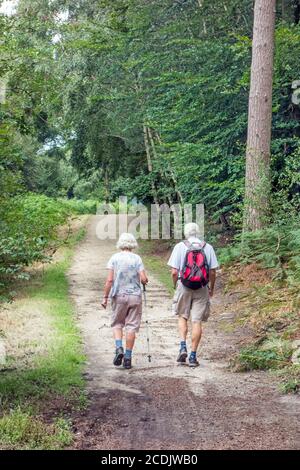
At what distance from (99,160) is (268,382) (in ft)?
78.2

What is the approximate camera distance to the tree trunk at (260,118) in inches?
536

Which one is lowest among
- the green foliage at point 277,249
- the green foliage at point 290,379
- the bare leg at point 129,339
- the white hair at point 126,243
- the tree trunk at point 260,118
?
the green foliage at point 290,379

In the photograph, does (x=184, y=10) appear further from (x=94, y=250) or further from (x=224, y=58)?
(x=94, y=250)

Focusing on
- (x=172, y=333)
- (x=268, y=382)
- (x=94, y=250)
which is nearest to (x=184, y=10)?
(x=94, y=250)

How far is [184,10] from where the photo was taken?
1959 centimetres

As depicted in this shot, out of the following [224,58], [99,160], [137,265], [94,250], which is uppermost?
[224,58]

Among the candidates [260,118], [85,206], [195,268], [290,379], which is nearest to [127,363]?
[195,268]

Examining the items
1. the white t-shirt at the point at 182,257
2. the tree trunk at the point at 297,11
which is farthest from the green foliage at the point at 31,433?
the tree trunk at the point at 297,11

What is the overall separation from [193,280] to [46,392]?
2523mm

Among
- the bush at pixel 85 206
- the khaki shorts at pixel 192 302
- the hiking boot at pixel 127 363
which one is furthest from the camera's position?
the bush at pixel 85 206

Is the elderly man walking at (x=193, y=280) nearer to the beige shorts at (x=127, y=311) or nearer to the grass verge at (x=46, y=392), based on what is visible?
the beige shorts at (x=127, y=311)

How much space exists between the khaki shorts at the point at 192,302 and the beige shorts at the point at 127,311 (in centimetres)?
56

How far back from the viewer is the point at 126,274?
8.39m

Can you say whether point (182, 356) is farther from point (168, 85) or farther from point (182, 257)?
point (168, 85)
